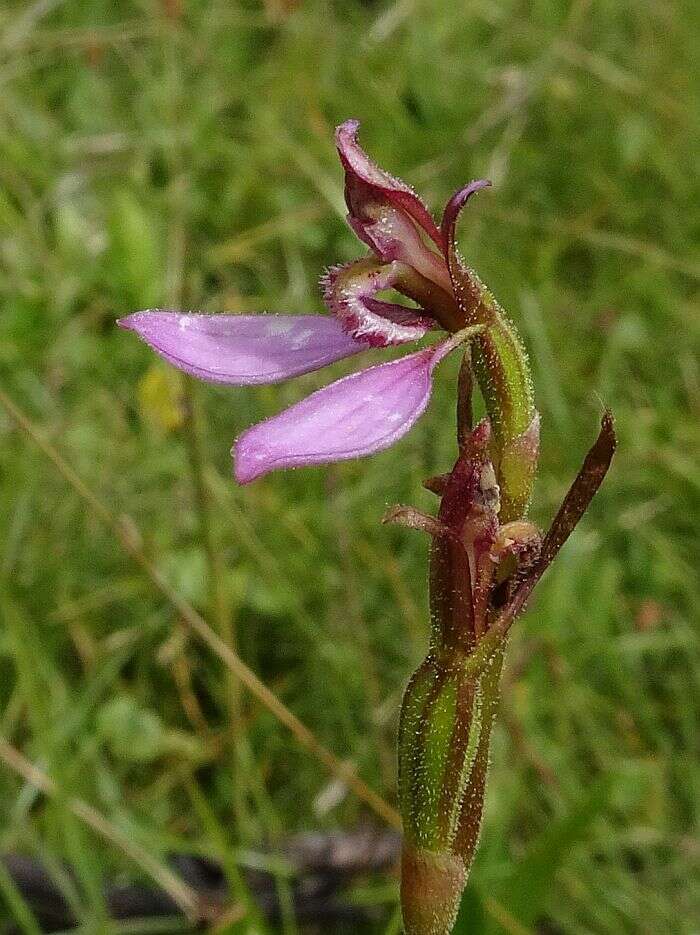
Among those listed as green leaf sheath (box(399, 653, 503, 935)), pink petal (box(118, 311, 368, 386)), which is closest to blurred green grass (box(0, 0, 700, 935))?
green leaf sheath (box(399, 653, 503, 935))

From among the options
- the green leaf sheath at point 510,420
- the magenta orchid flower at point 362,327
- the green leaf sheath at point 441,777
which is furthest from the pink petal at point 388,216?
the green leaf sheath at point 441,777

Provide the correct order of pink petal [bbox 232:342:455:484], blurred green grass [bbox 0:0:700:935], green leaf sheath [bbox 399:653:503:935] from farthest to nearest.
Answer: blurred green grass [bbox 0:0:700:935]
green leaf sheath [bbox 399:653:503:935]
pink petal [bbox 232:342:455:484]

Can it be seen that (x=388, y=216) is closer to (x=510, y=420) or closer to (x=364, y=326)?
(x=364, y=326)

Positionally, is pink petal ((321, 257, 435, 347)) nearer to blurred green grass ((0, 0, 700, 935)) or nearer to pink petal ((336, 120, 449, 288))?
pink petal ((336, 120, 449, 288))

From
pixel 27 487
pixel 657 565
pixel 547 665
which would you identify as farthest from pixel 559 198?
pixel 27 487

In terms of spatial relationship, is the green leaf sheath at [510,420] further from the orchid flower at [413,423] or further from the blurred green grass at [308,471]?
the blurred green grass at [308,471]

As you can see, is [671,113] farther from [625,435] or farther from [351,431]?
[351,431]
